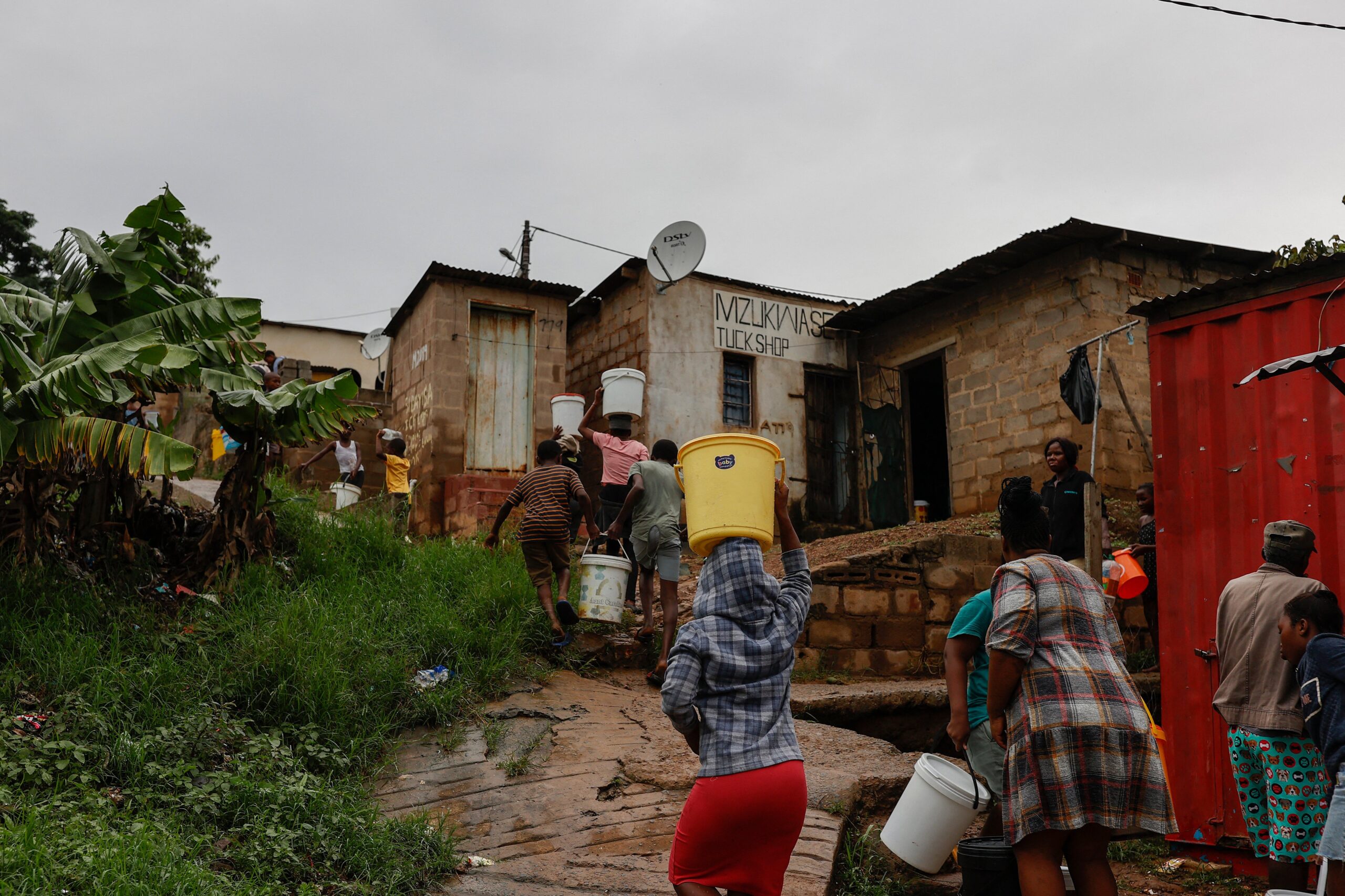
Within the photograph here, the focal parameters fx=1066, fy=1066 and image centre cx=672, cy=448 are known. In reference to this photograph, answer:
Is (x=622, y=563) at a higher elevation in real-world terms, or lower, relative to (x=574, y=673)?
higher

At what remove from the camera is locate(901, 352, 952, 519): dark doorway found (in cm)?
1590

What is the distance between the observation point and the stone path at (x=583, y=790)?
4793 millimetres

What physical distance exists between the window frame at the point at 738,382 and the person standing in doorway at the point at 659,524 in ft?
24.7

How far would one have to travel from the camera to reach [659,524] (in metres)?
7.65

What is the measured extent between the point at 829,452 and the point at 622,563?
8694 millimetres

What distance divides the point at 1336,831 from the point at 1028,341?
32.6 feet

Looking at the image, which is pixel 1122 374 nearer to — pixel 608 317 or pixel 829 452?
pixel 829 452

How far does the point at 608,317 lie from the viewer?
630 inches

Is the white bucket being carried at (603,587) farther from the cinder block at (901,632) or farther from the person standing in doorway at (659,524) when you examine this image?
the cinder block at (901,632)

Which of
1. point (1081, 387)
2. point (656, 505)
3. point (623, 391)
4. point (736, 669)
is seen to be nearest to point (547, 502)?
point (656, 505)

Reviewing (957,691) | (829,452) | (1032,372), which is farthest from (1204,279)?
(957,691)

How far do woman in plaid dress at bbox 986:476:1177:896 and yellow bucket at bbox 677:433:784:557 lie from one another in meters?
0.82

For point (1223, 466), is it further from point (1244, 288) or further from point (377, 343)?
point (377, 343)

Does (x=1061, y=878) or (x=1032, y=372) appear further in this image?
(x=1032, y=372)
